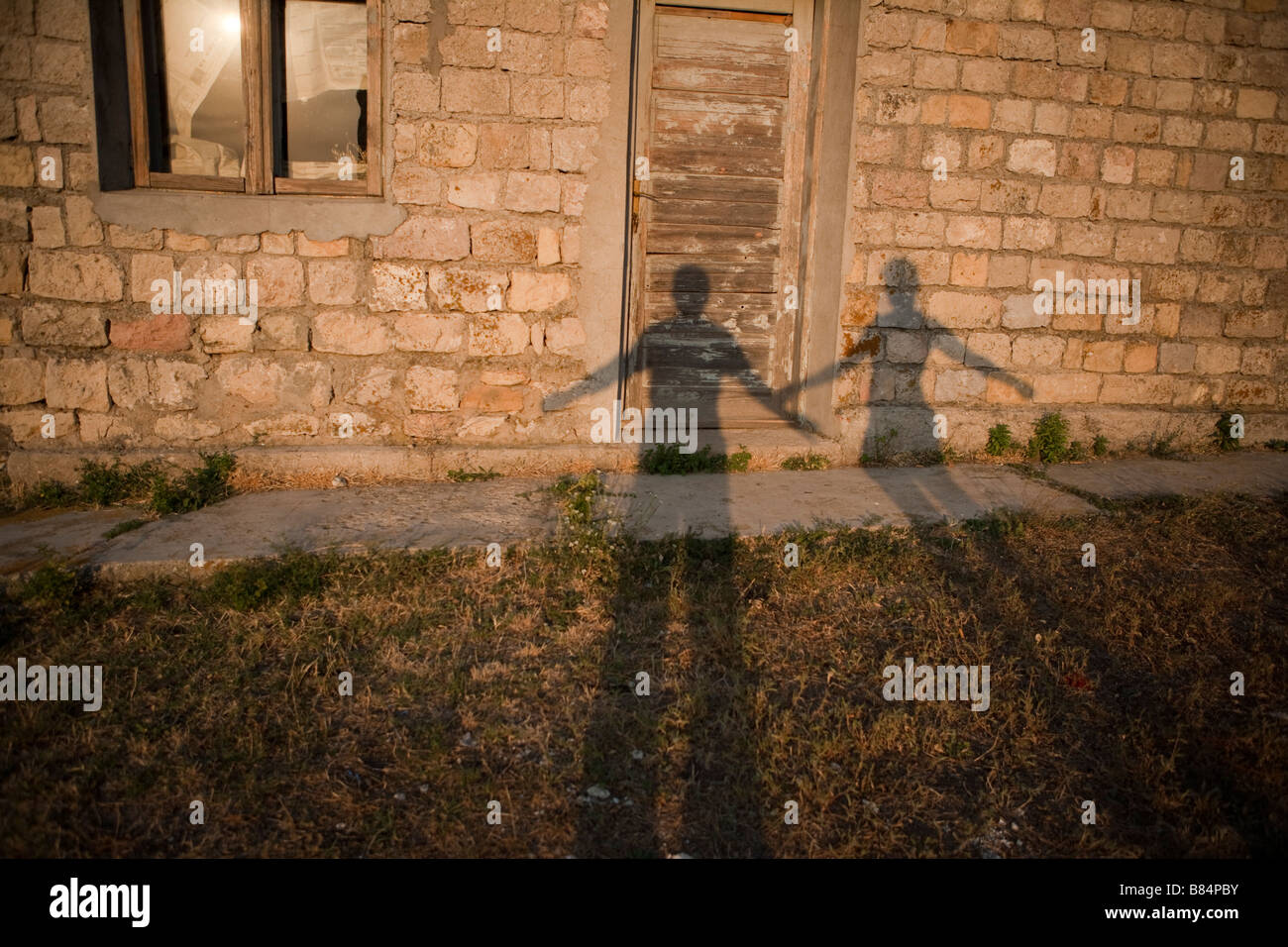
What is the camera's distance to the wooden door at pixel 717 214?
5.16m

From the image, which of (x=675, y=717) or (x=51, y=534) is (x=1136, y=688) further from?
(x=51, y=534)

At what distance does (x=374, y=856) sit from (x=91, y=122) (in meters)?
4.21

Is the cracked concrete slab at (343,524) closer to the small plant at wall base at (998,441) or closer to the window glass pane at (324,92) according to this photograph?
the window glass pane at (324,92)

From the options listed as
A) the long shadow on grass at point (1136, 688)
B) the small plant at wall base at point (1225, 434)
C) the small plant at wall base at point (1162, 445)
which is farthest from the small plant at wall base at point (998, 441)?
the small plant at wall base at point (1225, 434)

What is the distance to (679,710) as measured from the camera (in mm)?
2691

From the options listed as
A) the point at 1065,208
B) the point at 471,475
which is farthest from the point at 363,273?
the point at 1065,208

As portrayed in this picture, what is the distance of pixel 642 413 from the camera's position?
17.4ft

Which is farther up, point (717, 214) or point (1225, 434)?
point (717, 214)

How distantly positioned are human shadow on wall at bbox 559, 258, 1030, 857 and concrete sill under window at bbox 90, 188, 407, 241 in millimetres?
2215

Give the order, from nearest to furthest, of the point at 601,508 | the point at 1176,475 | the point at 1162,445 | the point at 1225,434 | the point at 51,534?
the point at 51,534
the point at 601,508
the point at 1176,475
the point at 1162,445
the point at 1225,434

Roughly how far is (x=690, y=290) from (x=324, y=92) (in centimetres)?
250

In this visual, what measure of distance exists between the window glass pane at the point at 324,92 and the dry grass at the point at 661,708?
2598 millimetres

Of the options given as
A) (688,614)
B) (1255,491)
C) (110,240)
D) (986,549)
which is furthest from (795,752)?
(110,240)
